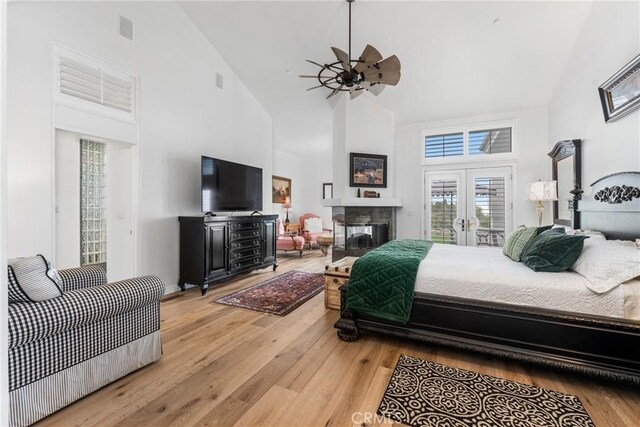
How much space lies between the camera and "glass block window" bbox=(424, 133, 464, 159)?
5715mm

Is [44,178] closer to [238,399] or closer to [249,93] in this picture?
[238,399]

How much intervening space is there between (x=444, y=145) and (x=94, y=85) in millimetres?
5579

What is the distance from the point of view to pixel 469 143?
18.4 feet

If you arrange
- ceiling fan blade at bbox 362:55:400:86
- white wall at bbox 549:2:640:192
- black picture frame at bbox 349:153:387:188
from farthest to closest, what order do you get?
black picture frame at bbox 349:153:387:188
ceiling fan blade at bbox 362:55:400:86
white wall at bbox 549:2:640:192

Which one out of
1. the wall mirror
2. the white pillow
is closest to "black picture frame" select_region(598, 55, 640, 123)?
the wall mirror

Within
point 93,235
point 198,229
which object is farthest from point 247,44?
point 93,235

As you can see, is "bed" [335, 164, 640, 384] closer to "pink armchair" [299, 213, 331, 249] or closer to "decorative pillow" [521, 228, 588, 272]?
"decorative pillow" [521, 228, 588, 272]

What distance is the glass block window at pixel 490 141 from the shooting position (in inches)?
212

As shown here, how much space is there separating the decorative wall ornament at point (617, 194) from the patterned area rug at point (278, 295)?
10.6 feet

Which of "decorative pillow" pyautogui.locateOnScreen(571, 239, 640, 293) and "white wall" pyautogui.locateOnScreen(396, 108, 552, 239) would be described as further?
"white wall" pyautogui.locateOnScreen(396, 108, 552, 239)

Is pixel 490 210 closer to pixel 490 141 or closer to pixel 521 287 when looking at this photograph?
pixel 490 141

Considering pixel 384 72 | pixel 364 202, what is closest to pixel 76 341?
pixel 384 72

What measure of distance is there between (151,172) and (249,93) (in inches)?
106

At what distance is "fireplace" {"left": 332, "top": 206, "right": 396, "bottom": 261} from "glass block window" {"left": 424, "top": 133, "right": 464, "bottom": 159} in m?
1.39
